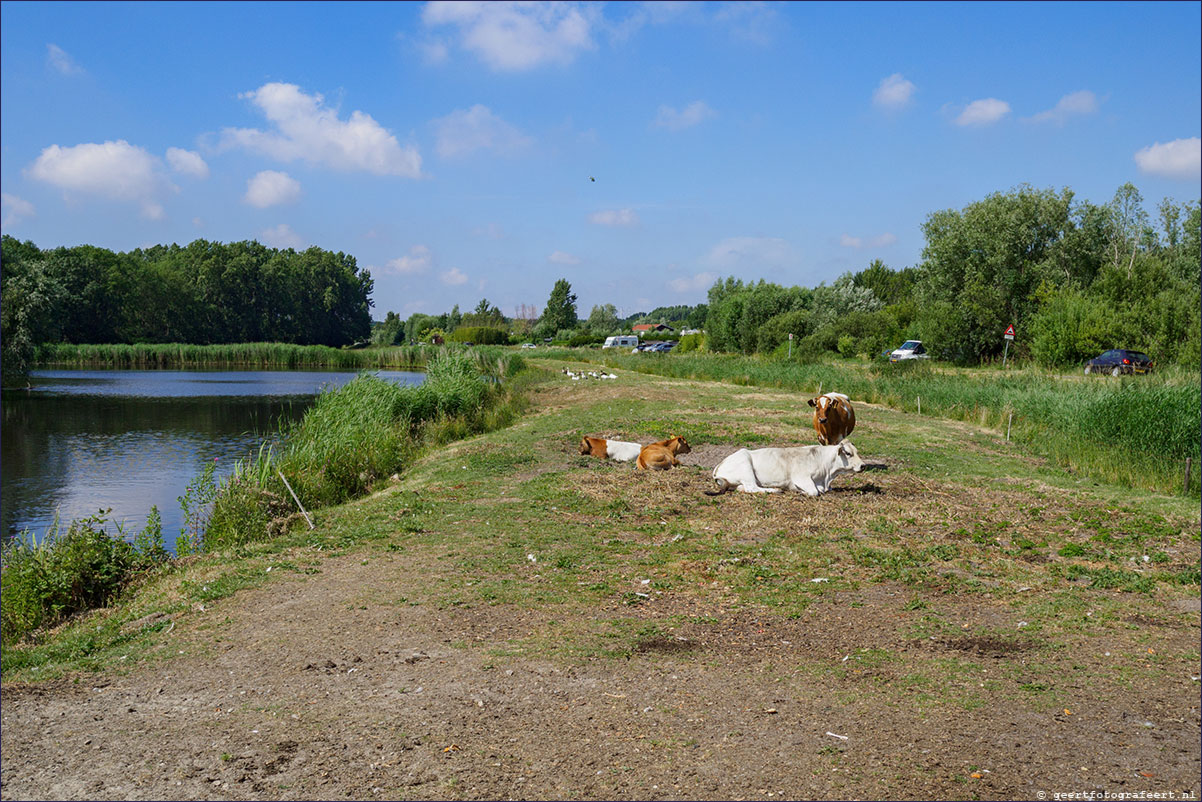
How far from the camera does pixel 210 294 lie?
343 feet

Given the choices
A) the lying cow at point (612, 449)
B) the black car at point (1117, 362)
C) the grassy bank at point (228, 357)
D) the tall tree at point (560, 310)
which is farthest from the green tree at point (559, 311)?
the lying cow at point (612, 449)

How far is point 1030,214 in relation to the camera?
174 feet

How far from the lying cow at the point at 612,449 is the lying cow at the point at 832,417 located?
2.93m

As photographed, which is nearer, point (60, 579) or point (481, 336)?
point (60, 579)

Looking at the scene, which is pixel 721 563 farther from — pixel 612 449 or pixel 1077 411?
pixel 1077 411

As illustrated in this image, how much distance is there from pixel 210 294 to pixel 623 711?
368ft

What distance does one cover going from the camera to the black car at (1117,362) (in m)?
35.3

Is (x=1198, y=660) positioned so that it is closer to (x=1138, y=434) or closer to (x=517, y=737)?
(x=517, y=737)

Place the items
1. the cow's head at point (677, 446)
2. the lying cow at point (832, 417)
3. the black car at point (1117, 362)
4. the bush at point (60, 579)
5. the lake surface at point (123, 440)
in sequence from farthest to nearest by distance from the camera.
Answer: the black car at point (1117, 362) → the lake surface at point (123, 440) → the cow's head at point (677, 446) → the lying cow at point (832, 417) → the bush at point (60, 579)

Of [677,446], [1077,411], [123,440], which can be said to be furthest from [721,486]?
[123,440]

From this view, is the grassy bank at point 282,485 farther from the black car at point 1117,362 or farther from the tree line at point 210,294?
the tree line at point 210,294

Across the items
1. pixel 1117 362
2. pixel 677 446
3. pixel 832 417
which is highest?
pixel 1117 362

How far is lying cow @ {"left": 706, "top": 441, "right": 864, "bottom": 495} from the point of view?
36.8ft

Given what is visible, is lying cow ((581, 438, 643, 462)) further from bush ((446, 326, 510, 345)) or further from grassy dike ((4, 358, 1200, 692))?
bush ((446, 326, 510, 345))
